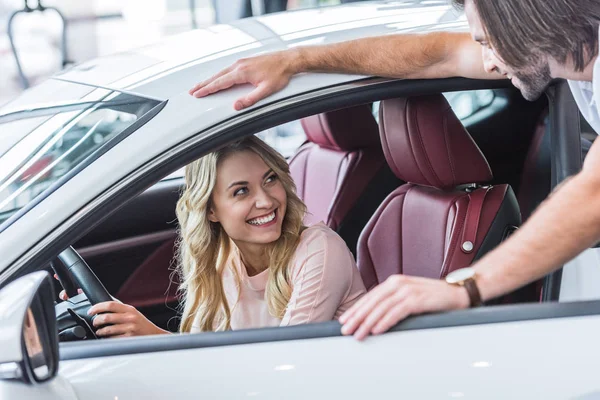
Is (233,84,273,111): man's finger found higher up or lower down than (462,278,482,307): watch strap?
higher up

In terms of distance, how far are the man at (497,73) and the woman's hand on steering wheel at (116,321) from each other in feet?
1.77

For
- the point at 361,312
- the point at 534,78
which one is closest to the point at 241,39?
the point at 534,78

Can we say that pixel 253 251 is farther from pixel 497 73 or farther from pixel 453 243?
pixel 497 73

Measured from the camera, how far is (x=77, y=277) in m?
1.86

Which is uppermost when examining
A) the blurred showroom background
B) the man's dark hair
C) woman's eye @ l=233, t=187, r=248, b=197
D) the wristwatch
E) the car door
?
the man's dark hair

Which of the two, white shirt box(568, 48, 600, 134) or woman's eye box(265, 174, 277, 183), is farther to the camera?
woman's eye box(265, 174, 277, 183)

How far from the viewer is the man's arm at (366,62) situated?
153 centimetres

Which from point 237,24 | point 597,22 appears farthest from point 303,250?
point 597,22

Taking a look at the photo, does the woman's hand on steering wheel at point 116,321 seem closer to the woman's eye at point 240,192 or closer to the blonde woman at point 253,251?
the blonde woman at point 253,251

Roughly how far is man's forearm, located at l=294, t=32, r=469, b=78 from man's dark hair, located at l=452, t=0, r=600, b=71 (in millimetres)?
192

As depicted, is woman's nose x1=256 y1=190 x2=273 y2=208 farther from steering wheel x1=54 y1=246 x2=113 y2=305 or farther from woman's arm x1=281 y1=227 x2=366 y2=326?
steering wheel x1=54 y1=246 x2=113 y2=305

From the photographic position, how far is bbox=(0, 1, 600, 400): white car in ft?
4.21

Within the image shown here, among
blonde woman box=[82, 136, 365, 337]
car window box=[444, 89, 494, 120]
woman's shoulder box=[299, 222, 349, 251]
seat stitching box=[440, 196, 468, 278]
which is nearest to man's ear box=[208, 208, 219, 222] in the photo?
blonde woman box=[82, 136, 365, 337]

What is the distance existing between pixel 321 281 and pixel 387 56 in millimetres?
A: 517
